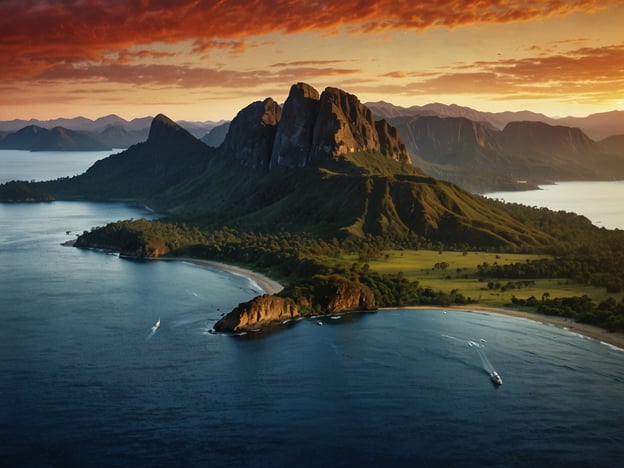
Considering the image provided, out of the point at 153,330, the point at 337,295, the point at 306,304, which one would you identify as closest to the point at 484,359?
the point at 337,295

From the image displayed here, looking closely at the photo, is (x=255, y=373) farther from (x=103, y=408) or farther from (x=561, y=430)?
(x=561, y=430)

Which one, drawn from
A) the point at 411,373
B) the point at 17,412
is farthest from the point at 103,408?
the point at 411,373

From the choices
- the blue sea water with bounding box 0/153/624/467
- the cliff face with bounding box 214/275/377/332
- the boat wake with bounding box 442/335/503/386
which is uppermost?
the cliff face with bounding box 214/275/377/332

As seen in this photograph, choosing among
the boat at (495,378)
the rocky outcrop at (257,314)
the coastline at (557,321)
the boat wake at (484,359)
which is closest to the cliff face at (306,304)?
Result: the rocky outcrop at (257,314)

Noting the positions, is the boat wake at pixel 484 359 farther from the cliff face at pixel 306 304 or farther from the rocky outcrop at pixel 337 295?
the cliff face at pixel 306 304

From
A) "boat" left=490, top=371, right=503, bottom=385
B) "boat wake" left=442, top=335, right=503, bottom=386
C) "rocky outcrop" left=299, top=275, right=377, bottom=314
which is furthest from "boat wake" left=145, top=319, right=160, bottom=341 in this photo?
"boat" left=490, top=371, right=503, bottom=385

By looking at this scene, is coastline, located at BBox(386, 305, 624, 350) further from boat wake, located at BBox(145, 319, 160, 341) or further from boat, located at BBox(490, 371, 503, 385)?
boat wake, located at BBox(145, 319, 160, 341)
